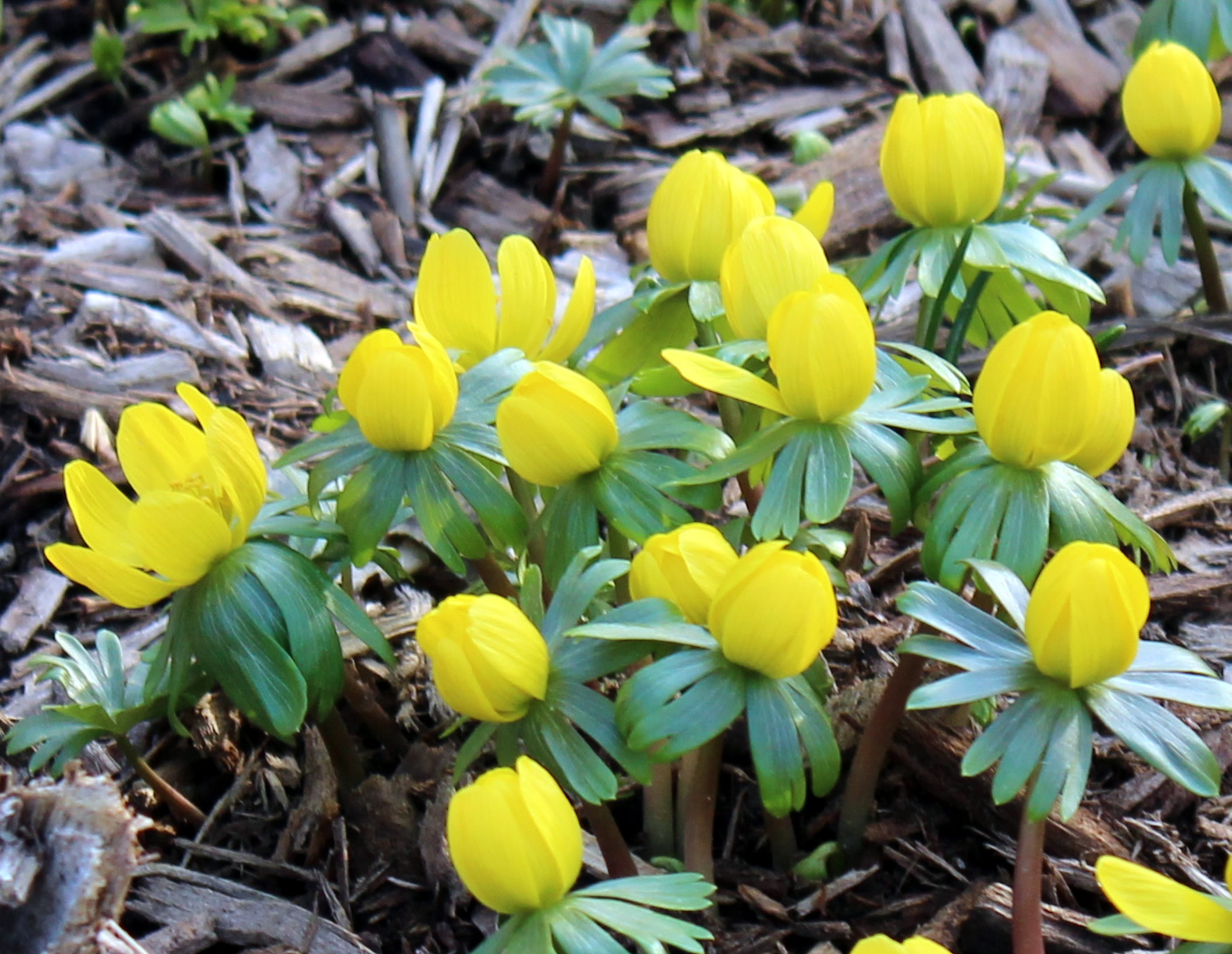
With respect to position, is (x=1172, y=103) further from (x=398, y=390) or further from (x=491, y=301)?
(x=398, y=390)

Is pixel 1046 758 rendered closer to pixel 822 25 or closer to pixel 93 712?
pixel 93 712

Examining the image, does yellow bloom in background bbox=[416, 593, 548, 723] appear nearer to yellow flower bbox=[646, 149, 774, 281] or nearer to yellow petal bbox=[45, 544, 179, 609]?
yellow petal bbox=[45, 544, 179, 609]

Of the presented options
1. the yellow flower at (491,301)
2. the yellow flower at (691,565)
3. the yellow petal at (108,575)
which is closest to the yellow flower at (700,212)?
the yellow flower at (491,301)

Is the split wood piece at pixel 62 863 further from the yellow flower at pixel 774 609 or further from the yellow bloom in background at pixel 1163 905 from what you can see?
the yellow bloom in background at pixel 1163 905

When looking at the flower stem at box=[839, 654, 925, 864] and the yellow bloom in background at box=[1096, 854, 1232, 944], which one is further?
the flower stem at box=[839, 654, 925, 864]

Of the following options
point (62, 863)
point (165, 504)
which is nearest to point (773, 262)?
point (165, 504)

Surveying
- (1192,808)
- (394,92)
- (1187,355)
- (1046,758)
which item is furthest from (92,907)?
(394,92)

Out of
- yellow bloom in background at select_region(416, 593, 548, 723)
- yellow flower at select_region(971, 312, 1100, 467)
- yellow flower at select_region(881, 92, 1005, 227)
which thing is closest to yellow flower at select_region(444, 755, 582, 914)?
yellow bloom in background at select_region(416, 593, 548, 723)
